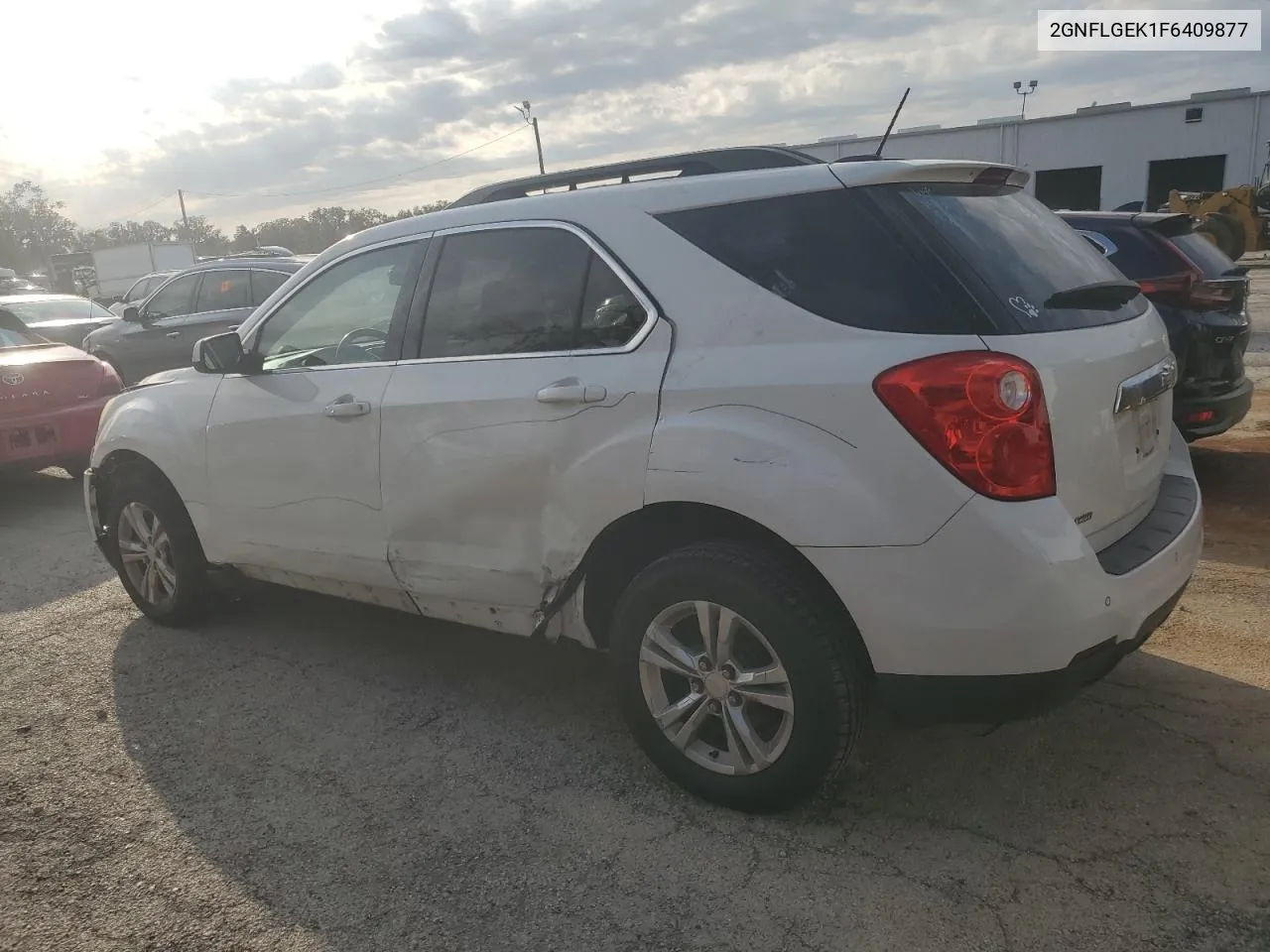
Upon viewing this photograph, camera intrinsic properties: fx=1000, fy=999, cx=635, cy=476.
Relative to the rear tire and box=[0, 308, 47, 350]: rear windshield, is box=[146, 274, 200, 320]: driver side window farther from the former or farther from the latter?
the rear tire

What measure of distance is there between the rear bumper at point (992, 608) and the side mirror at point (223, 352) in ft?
8.81

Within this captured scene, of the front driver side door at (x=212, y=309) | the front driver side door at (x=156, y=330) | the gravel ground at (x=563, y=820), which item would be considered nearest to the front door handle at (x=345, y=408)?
the gravel ground at (x=563, y=820)

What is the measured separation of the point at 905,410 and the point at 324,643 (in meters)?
3.08

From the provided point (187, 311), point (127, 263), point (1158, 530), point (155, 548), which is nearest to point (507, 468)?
point (1158, 530)

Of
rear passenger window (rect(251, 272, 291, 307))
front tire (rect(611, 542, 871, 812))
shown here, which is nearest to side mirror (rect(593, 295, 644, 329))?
front tire (rect(611, 542, 871, 812))

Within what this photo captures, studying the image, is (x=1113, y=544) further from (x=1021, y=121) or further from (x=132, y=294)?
(x=1021, y=121)

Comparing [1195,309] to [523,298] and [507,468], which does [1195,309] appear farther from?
[507,468]

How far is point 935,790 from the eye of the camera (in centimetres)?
298

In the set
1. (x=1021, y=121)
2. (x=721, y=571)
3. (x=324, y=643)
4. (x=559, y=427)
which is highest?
Result: (x=1021, y=121)

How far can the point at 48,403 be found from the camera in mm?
7449

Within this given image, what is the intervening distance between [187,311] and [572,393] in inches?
413

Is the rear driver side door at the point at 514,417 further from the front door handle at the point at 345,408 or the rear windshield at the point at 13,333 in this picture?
the rear windshield at the point at 13,333

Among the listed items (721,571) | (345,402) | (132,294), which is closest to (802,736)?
(721,571)

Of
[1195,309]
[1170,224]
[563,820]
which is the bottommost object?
[563,820]
